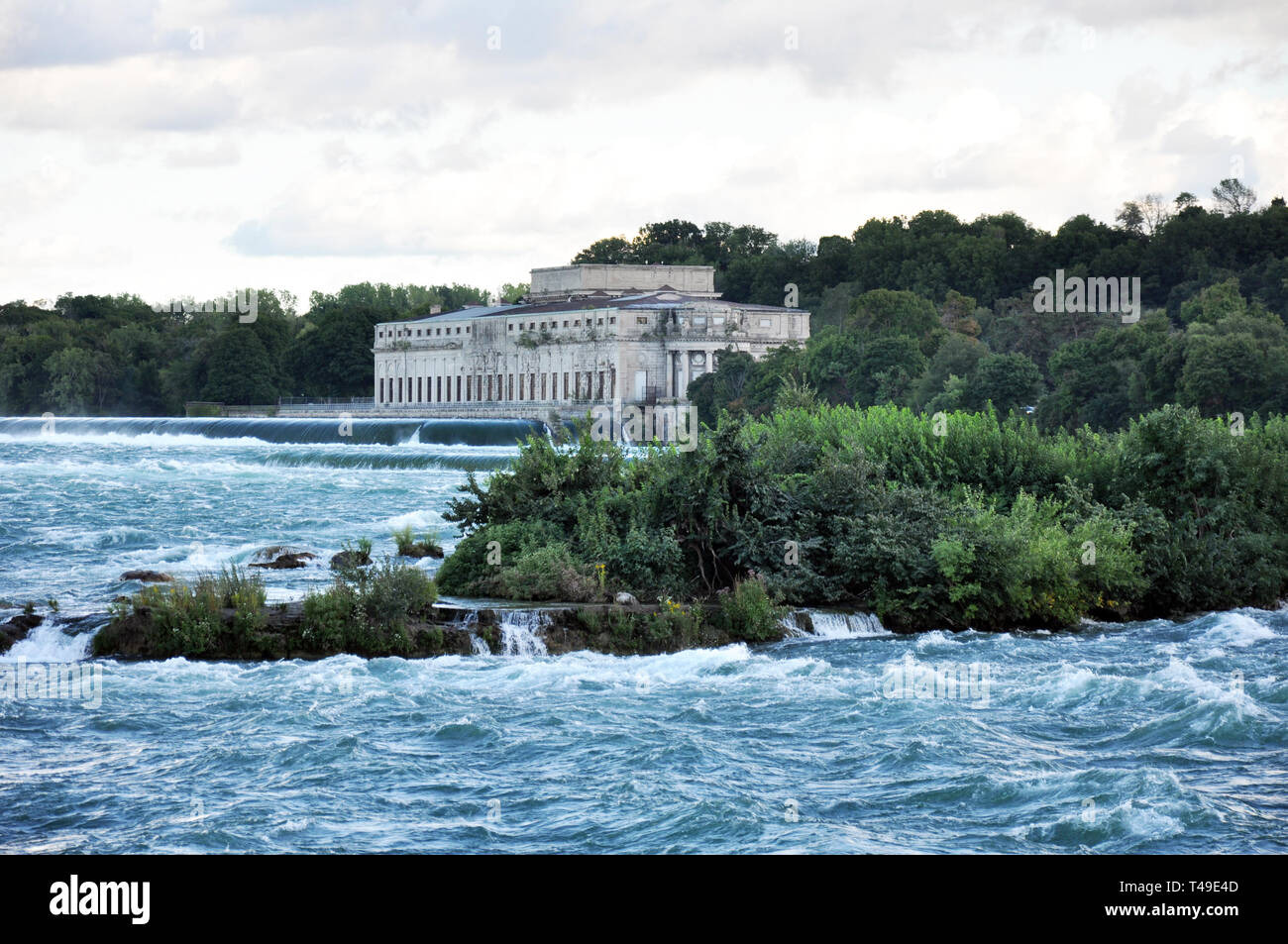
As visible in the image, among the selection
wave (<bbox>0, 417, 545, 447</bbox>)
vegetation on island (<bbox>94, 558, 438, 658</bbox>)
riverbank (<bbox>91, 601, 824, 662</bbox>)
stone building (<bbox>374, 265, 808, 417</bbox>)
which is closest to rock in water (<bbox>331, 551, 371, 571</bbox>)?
riverbank (<bbox>91, 601, 824, 662</bbox>)

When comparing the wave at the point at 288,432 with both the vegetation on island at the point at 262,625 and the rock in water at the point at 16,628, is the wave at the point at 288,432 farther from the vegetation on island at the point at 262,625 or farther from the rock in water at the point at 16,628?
the rock in water at the point at 16,628

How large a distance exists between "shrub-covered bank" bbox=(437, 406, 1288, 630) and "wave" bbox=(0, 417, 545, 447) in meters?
42.9

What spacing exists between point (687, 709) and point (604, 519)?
6381 millimetres

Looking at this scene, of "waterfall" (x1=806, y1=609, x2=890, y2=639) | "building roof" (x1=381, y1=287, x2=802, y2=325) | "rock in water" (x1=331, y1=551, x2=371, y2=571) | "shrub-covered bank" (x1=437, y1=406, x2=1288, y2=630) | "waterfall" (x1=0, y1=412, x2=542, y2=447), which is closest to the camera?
"waterfall" (x1=806, y1=609, x2=890, y2=639)

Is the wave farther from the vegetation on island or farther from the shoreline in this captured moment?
the vegetation on island

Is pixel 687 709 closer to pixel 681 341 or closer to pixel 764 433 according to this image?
pixel 764 433

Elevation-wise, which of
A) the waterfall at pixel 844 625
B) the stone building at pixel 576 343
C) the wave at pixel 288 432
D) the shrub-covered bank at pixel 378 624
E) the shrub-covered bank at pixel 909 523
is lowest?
the waterfall at pixel 844 625

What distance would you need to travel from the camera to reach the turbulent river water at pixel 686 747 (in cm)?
1249

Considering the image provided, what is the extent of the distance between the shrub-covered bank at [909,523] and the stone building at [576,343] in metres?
64.0

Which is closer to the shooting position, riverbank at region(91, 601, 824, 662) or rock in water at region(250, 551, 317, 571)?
riverbank at region(91, 601, 824, 662)

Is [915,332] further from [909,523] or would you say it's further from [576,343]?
[909,523]

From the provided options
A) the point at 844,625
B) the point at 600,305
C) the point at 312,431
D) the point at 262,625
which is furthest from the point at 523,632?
the point at 600,305

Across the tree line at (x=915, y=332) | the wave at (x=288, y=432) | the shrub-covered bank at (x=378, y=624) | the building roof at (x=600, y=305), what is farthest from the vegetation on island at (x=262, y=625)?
the building roof at (x=600, y=305)

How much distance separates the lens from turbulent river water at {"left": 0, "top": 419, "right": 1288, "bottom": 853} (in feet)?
41.0
